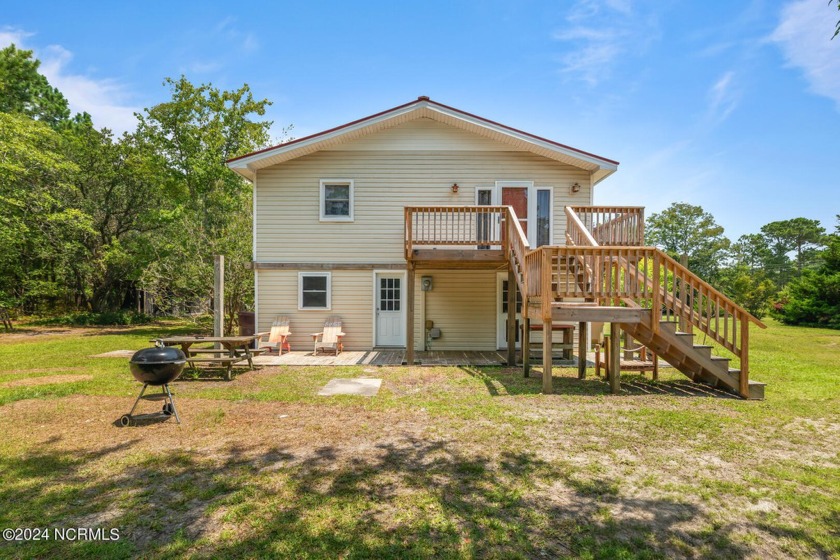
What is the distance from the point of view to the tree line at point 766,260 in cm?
2081

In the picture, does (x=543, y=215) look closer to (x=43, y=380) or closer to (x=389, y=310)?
(x=389, y=310)

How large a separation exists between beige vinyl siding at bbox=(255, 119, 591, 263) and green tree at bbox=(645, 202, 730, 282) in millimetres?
37821

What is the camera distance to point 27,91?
28109mm

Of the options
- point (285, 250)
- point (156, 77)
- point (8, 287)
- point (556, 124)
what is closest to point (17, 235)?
point (8, 287)

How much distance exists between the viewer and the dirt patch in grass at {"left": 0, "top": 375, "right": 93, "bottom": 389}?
6798mm

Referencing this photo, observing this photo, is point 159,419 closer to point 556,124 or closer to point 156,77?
point 556,124

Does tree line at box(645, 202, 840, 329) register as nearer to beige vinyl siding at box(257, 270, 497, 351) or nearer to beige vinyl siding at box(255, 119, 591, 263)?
beige vinyl siding at box(255, 119, 591, 263)

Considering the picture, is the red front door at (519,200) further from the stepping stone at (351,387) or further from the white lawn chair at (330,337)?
the stepping stone at (351,387)

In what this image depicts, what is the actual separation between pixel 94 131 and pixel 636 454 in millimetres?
24295

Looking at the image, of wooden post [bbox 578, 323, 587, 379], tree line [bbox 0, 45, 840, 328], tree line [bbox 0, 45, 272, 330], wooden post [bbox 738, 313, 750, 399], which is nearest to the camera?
wooden post [bbox 738, 313, 750, 399]

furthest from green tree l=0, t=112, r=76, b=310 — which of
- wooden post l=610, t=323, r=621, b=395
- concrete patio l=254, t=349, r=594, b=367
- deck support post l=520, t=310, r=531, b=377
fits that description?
wooden post l=610, t=323, r=621, b=395

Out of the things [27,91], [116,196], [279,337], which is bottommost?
[279,337]

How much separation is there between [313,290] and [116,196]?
1491 cm

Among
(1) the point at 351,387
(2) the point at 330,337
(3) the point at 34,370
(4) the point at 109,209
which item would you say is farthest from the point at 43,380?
(4) the point at 109,209
